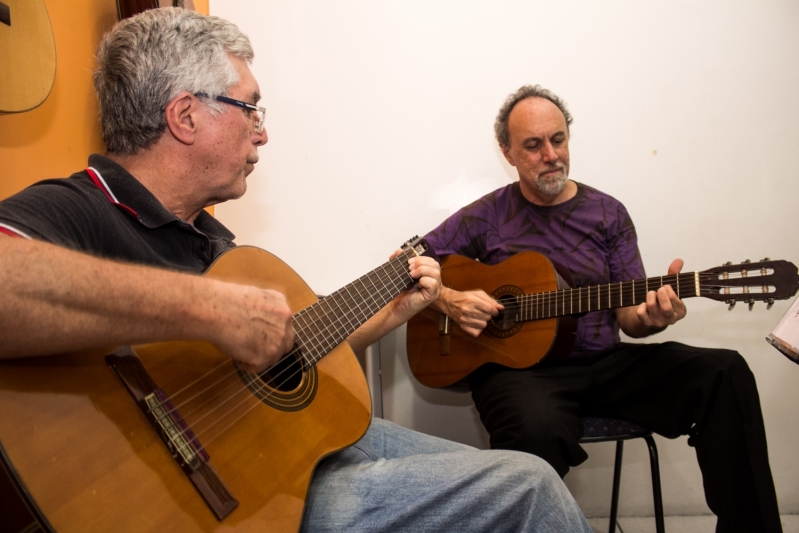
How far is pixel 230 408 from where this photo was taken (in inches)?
35.9

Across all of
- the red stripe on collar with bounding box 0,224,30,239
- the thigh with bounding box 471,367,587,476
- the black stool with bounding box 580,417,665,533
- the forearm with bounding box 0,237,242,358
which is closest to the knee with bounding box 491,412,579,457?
the thigh with bounding box 471,367,587,476

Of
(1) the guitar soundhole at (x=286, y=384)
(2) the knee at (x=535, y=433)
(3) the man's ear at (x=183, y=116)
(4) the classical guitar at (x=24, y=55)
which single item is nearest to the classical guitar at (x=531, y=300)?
(2) the knee at (x=535, y=433)

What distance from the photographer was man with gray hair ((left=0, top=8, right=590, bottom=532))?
0.81 metres

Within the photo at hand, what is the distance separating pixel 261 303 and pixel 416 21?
195 centimetres

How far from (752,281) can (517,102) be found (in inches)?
45.0

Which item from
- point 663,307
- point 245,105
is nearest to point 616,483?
point 663,307

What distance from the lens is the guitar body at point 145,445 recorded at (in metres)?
0.65

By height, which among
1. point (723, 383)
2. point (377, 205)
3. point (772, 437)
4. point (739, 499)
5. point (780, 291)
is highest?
point (377, 205)

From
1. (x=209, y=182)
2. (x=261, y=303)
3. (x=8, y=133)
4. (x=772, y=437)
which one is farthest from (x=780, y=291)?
(x=8, y=133)

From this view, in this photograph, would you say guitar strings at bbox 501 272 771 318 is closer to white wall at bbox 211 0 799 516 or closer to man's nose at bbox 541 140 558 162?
man's nose at bbox 541 140 558 162

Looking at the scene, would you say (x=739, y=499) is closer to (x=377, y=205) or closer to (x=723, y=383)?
(x=723, y=383)

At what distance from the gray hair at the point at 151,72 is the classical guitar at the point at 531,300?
1.13m

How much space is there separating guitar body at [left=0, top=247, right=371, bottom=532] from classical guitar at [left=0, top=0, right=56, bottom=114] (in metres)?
0.56

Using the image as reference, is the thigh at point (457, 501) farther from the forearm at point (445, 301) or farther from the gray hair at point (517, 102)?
the gray hair at point (517, 102)
